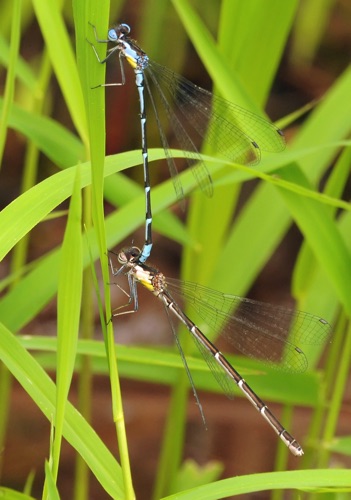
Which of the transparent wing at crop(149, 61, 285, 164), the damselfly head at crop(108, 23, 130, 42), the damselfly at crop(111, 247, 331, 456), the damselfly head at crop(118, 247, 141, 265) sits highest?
the damselfly head at crop(108, 23, 130, 42)

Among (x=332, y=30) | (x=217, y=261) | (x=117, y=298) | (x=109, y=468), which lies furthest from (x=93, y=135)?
(x=332, y=30)

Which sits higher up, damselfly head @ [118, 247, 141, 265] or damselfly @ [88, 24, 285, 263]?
damselfly @ [88, 24, 285, 263]

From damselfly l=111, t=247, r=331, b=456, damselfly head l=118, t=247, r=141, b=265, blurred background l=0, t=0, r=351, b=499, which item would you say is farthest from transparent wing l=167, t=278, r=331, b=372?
blurred background l=0, t=0, r=351, b=499

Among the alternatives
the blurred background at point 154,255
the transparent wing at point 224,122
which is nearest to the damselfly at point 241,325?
the transparent wing at point 224,122

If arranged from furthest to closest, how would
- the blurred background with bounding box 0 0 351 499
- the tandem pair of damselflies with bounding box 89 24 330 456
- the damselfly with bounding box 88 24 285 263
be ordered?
the blurred background with bounding box 0 0 351 499 → the tandem pair of damselflies with bounding box 89 24 330 456 → the damselfly with bounding box 88 24 285 263

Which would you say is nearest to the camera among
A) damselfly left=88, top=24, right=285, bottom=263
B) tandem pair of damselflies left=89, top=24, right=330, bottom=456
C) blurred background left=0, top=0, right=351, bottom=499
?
damselfly left=88, top=24, right=285, bottom=263

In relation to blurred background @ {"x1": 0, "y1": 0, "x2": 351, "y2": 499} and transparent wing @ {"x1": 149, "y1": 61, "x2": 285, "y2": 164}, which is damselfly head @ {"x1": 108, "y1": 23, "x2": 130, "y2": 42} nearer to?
transparent wing @ {"x1": 149, "y1": 61, "x2": 285, "y2": 164}

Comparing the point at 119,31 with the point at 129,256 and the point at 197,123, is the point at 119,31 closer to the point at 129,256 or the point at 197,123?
the point at 197,123
